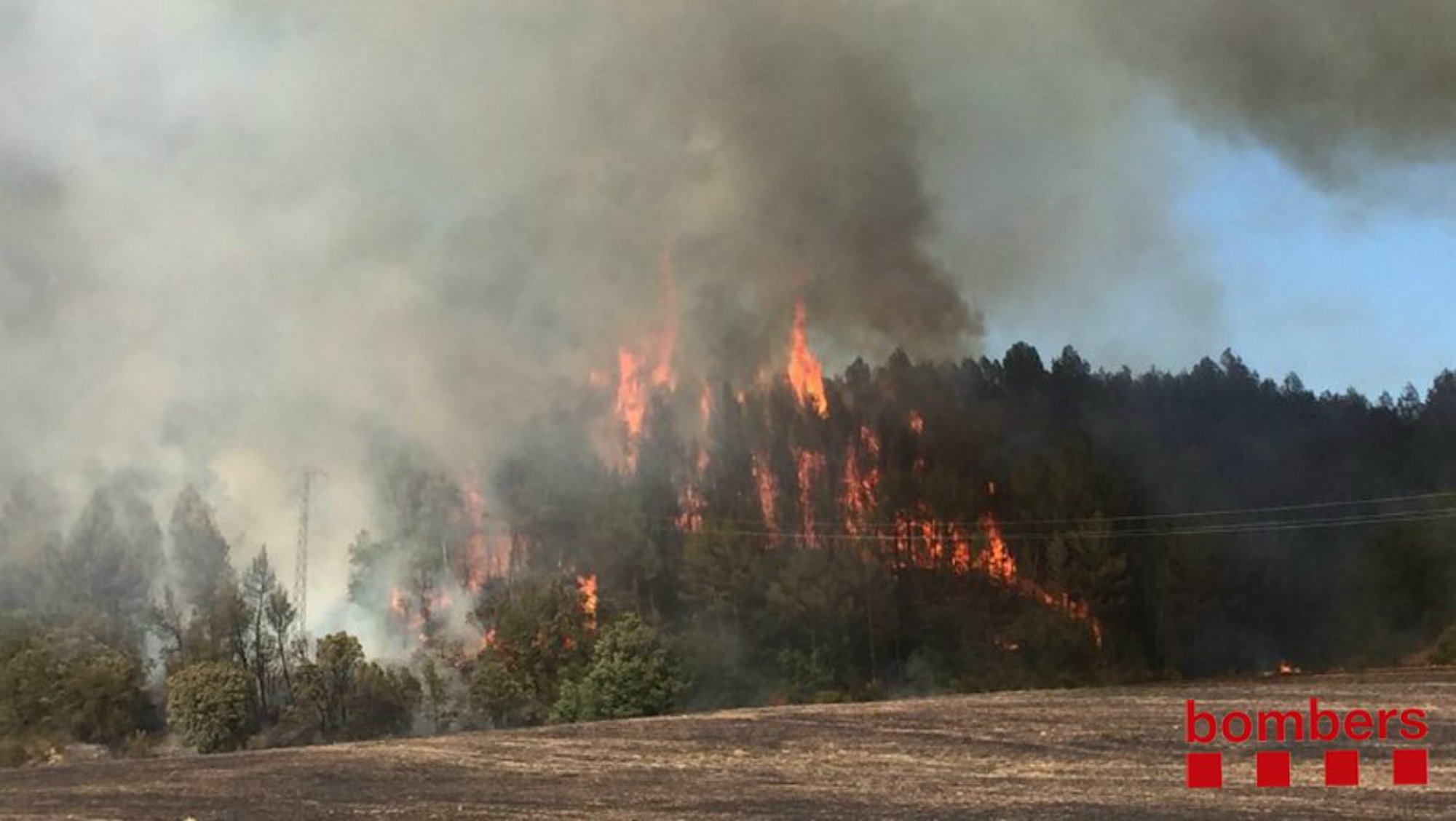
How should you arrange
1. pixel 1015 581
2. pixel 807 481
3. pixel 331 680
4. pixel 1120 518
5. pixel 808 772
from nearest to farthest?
1. pixel 808 772
2. pixel 331 680
3. pixel 1015 581
4. pixel 1120 518
5. pixel 807 481

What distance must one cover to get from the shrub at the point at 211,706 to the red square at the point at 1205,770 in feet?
76.4

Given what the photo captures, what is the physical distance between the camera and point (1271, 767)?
58.4 ft

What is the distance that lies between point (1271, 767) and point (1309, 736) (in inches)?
122

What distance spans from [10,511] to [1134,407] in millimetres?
36231

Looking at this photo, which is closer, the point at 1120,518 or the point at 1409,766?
the point at 1409,766

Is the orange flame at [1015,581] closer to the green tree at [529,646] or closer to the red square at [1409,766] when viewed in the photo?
the green tree at [529,646]

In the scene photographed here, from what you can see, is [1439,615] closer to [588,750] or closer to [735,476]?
[735,476]

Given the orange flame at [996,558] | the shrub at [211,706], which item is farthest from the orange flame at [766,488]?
the shrub at [211,706]

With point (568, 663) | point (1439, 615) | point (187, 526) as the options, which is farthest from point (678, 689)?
point (1439, 615)

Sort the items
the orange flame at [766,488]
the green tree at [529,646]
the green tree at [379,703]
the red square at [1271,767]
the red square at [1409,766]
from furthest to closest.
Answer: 1. the orange flame at [766,488]
2. the green tree at [529,646]
3. the green tree at [379,703]
4. the red square at [1271,767]
5. the red square at [1409,766]

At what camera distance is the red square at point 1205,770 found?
16.6m

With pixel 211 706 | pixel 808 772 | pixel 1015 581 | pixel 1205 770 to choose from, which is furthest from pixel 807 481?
pixel 1205 770

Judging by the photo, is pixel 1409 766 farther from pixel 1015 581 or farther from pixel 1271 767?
pixel 1015 581

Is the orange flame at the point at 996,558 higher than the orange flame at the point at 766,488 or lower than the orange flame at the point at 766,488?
lower
